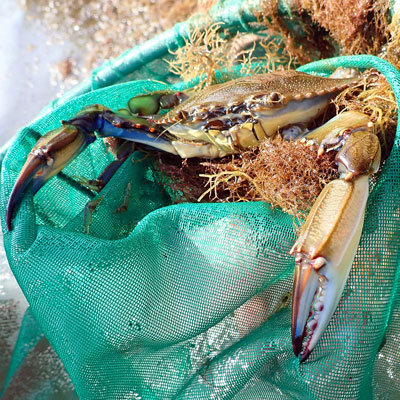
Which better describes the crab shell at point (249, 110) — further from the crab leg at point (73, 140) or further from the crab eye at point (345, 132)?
the crab eye at point (345, 132)

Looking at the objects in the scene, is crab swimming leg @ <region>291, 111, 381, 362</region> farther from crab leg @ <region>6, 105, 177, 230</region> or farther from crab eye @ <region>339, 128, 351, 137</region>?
crab leg @ <region>6, 105, 177, 230</region>

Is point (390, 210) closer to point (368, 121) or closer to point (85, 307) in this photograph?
point (368, 121)

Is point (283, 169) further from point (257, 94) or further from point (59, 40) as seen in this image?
point (59, 40)

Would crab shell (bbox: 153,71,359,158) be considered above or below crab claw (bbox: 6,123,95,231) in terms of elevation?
below

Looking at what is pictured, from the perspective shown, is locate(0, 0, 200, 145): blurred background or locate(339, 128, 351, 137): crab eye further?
locate(0, 0, 200, 145): blurred background

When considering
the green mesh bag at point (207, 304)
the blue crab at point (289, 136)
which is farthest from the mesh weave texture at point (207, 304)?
the blue crab at point (289, 136)

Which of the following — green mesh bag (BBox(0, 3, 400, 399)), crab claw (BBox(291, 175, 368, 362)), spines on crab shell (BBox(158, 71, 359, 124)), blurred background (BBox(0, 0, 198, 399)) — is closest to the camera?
crab claw (BBox(291, 175, 368, 362))

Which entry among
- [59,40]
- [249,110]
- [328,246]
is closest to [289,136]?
[249,110]

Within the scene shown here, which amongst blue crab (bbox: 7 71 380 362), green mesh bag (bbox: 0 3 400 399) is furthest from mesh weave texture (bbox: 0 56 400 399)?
blue crab (bbox: 7 71 380 362)

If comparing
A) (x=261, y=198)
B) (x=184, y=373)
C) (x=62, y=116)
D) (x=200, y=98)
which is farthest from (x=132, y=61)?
(x=184, y=373)
